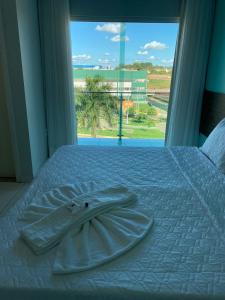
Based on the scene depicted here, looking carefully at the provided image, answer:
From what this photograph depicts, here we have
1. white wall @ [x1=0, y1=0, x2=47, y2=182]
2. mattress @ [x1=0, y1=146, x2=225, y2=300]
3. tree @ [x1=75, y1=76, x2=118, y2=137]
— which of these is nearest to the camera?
mattress @ [x1=0, y1=146, x2=225, y2=300]

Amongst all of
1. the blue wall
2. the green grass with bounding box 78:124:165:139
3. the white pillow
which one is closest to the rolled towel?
the white pillow

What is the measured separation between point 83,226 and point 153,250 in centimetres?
34

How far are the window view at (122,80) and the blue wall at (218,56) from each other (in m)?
0.54

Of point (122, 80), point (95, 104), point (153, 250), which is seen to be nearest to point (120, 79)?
point (122, 80)

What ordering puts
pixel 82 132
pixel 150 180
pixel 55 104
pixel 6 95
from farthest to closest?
pixel 82 132 < pixel 55 104 < pixel 6 95 < pixel 150 180

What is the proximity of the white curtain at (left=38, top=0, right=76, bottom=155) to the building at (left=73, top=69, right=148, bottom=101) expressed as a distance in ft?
0.95

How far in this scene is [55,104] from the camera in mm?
3418

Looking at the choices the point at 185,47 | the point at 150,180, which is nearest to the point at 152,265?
the point at 150,180

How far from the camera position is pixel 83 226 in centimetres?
114

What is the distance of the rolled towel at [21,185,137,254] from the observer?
3.47 ft

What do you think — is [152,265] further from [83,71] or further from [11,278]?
[83,71]

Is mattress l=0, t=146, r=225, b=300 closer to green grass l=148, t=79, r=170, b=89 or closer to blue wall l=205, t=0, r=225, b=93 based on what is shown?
blue wall l=205, t=0, r=225, b=93

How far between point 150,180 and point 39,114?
2.11 m

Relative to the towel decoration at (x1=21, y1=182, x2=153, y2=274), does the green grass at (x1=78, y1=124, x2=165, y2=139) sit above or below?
below
